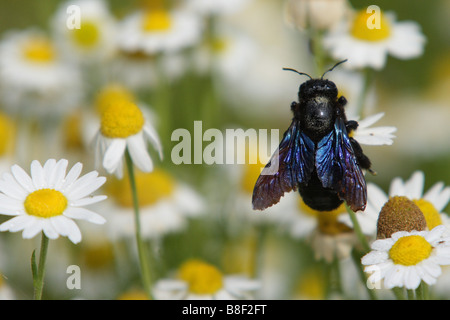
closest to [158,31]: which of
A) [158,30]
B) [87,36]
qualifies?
[158,30]

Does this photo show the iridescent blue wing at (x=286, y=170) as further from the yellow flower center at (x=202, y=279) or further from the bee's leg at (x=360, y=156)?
the yellow flower center at (x=202, y=279)

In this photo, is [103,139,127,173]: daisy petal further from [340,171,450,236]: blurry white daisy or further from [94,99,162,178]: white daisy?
[340,171,450,236]: blurry white daisy

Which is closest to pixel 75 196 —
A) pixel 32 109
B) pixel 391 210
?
pixel 391 210

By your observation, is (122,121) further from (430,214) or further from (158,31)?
(158,31)

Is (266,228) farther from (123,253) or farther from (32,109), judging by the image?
(32,109)

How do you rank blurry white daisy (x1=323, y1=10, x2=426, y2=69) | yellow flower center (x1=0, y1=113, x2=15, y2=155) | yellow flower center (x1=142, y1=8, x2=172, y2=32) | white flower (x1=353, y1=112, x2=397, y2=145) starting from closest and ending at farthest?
white flower (x1=353, y1=112, x2=397, y2=145)
blurry white daisy (x1=323, y1=10, x2=426, y2=69)
yellow flower center (x1=0, y1=113, x2=15, y2=155)
yellow flower center (x1=142, y1=8, x2=172, y2=32)

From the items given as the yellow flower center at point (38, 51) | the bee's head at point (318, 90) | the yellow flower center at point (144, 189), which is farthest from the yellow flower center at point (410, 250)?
the yellow flower center at point (38, 51)

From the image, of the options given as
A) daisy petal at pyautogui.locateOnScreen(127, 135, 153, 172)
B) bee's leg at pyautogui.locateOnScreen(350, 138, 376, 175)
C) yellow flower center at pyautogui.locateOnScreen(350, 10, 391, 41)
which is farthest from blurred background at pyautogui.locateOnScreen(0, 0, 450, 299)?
daisy petal at pyautogui.locateOnScreen(127, 135, 153, 172)
